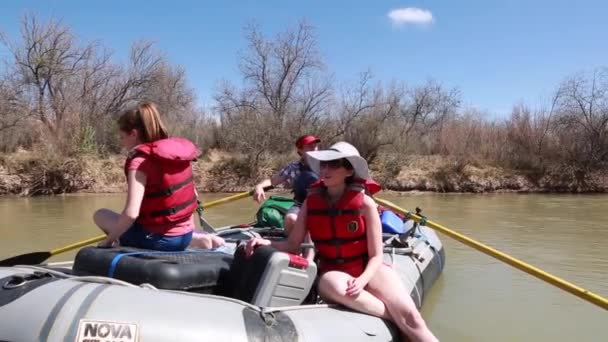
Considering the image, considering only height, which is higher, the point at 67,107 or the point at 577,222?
the point at 67,107

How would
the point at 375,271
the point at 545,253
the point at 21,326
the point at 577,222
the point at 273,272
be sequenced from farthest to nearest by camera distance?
1. the point at 577,222
2. the point at 545,253
3. the point at 375,271
4. the point at 273,272
5. the point at 21,326

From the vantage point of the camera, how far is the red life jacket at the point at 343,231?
2.94 meters

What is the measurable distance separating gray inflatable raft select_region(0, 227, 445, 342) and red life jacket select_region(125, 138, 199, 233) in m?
0.24

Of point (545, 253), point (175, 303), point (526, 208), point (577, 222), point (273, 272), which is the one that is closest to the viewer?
point (175, 303)

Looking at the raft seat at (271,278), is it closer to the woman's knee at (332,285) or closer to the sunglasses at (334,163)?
the woman's knee at (332,285)

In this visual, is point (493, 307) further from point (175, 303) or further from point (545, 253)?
point (175, 303)

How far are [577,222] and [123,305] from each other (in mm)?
9644

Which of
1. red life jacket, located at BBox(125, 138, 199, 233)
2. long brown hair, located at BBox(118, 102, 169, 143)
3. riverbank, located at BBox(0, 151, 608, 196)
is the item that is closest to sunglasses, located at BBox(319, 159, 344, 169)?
red life jacket, located at BBox(125, 138, 199, 233)

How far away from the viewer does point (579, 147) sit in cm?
1855

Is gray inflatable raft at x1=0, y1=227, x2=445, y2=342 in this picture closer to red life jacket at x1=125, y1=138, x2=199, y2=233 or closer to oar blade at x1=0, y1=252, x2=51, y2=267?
red life jacket at x1=125, y1=138, x2=199, y2=233

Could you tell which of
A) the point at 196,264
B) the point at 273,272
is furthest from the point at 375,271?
the point at 196,264

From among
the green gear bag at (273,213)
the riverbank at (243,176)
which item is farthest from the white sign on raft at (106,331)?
the riverbank at (243,176)

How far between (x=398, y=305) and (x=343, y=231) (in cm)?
46

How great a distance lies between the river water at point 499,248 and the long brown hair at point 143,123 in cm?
255
